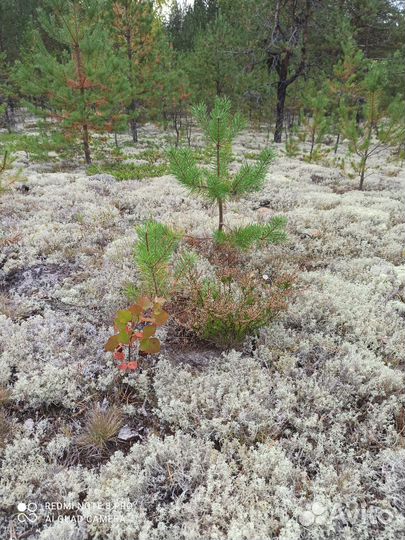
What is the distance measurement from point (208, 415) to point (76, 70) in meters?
12.9

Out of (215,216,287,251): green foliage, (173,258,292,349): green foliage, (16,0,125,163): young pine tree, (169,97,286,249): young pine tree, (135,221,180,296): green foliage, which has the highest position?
(16,0,125,163): young pine tree

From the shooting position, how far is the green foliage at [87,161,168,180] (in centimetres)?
1254

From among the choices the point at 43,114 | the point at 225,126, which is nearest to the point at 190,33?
the point at 43,114

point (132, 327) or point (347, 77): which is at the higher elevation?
point (347, 77)

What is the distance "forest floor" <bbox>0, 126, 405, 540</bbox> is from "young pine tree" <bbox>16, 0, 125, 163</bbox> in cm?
868

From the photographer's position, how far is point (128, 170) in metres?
13.9

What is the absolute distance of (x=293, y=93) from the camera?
23766 millimetres

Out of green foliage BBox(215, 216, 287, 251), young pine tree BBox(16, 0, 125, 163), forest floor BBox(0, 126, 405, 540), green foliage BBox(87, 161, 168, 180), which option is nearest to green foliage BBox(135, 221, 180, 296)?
forest floor BBox(0, 126, 405, 540)

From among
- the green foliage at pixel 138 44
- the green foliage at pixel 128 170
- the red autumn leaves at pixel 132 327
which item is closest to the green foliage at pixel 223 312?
the red autumn leaves at pixel 132 327

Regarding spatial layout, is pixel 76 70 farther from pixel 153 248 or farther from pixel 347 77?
pixel 347 77

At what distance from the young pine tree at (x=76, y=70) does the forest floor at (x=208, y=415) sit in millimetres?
8679

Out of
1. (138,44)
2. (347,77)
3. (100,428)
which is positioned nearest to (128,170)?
(138,44)

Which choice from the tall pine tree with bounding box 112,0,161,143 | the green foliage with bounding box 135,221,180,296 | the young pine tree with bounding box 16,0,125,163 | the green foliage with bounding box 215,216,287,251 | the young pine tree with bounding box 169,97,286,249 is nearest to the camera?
the green foliage with bounding box 135,221,180,296

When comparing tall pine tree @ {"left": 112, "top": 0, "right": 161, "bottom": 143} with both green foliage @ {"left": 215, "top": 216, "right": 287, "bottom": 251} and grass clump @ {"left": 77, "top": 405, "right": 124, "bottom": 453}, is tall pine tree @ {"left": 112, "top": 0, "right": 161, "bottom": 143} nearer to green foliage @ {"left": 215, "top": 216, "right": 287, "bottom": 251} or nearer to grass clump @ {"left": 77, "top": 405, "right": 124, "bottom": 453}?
green foliage @ {"left": 215, "top": 216, "right": 287, "bottom": 251}
